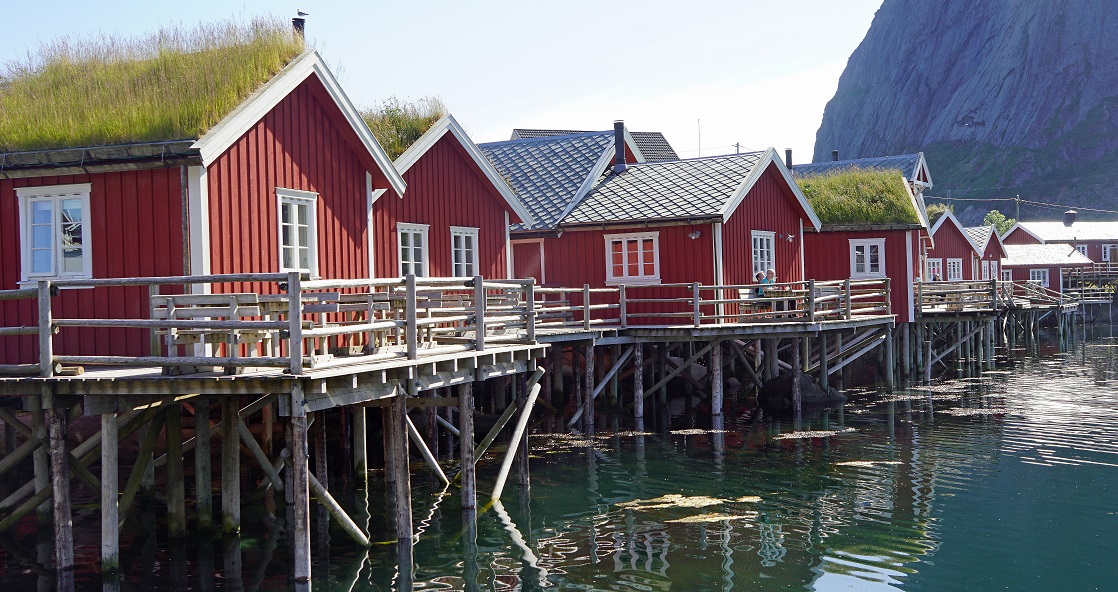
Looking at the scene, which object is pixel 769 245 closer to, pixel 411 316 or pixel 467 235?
pixel 467 235

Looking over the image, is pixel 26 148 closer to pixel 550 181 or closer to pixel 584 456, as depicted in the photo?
pixel 584 456

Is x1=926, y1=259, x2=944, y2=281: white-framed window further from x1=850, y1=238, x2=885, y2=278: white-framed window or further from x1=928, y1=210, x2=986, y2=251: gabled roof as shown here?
x1=850, y1=238, x2=885, y2=278: white-framed window

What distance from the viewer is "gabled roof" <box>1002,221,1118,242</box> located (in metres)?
71.9

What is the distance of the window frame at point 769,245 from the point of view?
27197mm

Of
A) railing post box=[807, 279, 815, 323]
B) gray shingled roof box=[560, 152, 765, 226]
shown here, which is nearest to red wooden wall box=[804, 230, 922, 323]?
gray shingled roof box=[560, 152, 765, 226]

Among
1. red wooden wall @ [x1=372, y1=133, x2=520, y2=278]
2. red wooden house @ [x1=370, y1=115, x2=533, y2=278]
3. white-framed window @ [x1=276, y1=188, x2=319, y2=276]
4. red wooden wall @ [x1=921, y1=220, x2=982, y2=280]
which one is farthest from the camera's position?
red wooden wall @ [x1=921, y1=220, x2=982, y2=280]

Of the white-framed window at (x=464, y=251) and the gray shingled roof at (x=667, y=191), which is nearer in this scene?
the white-framed window at (x=464, y=251)

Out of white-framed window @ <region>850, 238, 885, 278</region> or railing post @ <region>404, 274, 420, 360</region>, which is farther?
white-framed window @ <region>850, 238, 885, 278</region>

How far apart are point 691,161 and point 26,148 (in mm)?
17763

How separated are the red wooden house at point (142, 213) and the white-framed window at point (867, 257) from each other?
22.6 metres

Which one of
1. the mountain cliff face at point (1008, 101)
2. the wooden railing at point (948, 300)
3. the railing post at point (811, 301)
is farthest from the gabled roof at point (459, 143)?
the mountain cliff face at point (1008, 101)

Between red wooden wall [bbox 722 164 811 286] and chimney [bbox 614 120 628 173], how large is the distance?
3.93m

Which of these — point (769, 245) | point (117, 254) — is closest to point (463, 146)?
point (117, 254)

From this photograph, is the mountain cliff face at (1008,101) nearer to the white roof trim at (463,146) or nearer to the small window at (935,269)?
the small window at (935,269)
